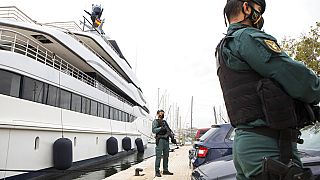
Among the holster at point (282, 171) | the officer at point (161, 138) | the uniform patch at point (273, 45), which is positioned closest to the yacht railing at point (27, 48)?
the officer at point (161, 138)

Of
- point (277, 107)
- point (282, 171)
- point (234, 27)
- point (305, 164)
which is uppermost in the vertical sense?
point (234, 27)

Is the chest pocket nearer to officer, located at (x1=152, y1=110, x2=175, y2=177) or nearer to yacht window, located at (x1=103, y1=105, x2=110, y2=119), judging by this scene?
officer, located at (x1=152, y1=110, x2=175, y2=177)

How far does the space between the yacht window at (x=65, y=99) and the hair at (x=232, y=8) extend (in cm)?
911

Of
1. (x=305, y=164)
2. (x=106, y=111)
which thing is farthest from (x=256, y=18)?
(x=106, y=111)

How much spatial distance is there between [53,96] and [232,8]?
8.69m

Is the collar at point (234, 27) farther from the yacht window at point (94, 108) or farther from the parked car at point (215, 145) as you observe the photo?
the yacht window at point (94, 108)

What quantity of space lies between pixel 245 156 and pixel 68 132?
9089 millimetres

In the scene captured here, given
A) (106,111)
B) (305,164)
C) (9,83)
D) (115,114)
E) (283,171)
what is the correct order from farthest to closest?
(115,114) < (106,111) < (9,83) < (305,164) < (283,171)

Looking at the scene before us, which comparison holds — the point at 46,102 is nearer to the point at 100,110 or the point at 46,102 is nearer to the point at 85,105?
the point at 85,105

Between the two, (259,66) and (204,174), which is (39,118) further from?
(259,66)

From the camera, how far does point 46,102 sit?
29.3 ft

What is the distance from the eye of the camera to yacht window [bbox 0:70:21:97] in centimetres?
704

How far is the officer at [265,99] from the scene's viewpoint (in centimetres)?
132

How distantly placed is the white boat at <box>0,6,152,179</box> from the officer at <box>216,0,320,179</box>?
18.3 feet
